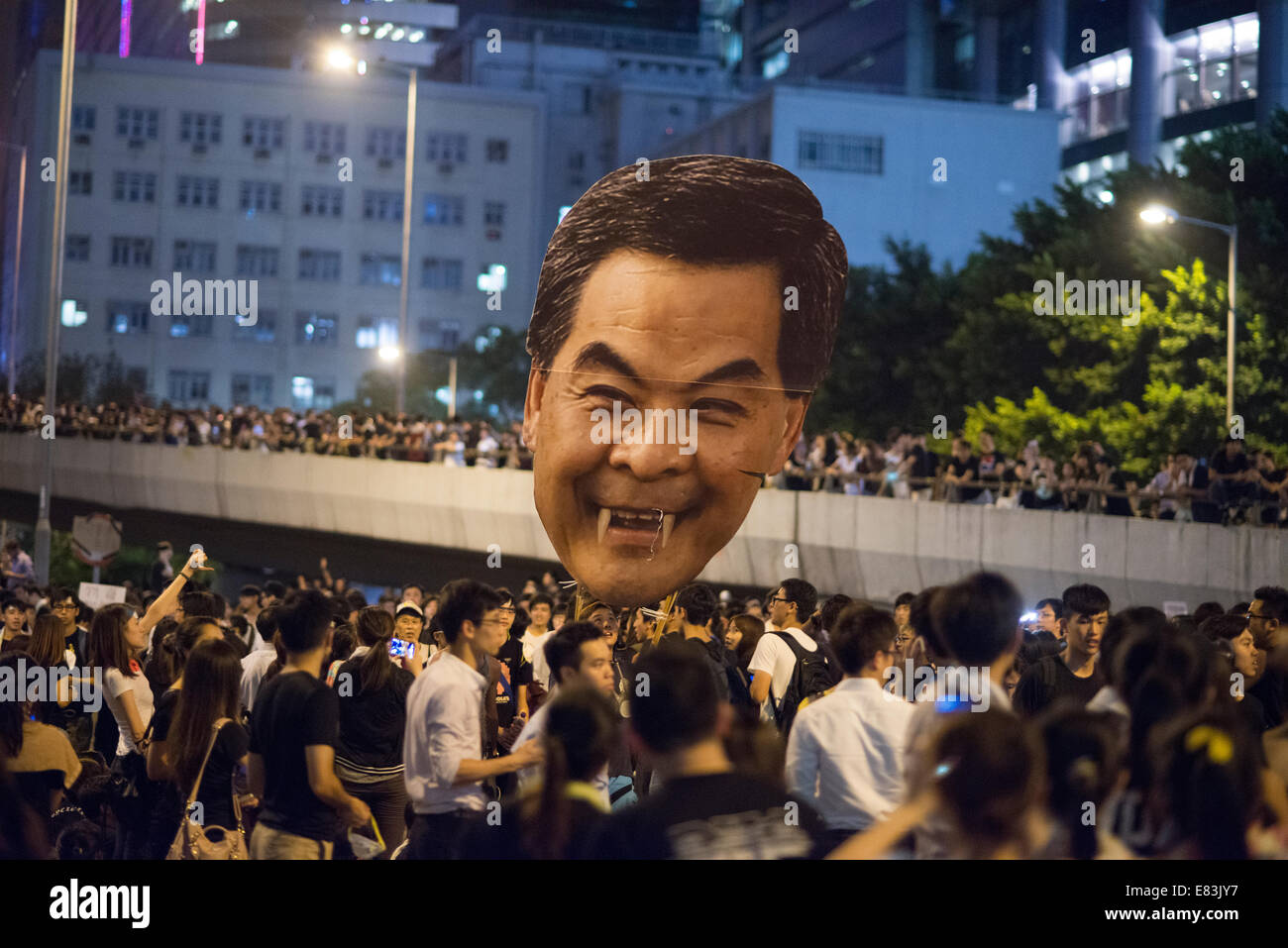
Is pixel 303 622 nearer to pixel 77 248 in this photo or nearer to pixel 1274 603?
pixel 1274 603

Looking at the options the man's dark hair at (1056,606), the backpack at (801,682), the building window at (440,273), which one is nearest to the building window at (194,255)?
the building window at (440,273)

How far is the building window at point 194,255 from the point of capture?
222ft

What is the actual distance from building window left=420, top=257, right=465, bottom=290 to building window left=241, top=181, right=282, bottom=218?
7.16 meters

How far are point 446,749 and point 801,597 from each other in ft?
11.2

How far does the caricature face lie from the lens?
10023 millimetres

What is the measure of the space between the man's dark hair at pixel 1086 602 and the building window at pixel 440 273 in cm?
6449

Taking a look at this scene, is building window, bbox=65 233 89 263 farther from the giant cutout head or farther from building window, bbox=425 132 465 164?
the giant cutout head

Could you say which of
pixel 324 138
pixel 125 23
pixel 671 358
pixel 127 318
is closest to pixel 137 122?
pixel 324 138

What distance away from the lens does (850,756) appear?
18.9 ft

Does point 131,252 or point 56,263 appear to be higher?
point 131,252

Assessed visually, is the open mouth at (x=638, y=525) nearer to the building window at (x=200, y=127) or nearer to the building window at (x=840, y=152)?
the building window at (x=840, y=152)

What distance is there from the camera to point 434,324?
7038 cm

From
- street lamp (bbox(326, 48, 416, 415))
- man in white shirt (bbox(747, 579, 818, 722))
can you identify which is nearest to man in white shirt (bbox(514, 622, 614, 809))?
man in white shirt (bbox(747, 579, 818, 722))
